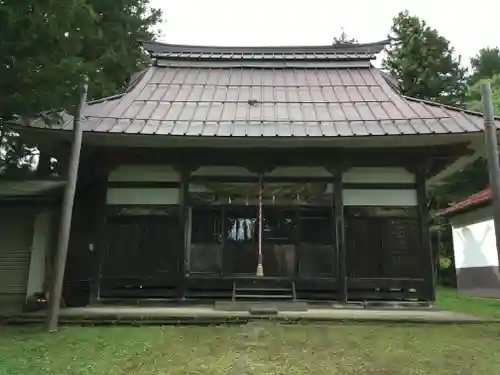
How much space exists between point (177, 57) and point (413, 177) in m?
6.70

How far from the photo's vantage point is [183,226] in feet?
27.6

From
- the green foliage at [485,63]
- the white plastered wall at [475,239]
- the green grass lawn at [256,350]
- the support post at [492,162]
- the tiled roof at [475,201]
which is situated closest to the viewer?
the green grass lawn at [256,350]

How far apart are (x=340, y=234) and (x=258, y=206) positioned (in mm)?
1565

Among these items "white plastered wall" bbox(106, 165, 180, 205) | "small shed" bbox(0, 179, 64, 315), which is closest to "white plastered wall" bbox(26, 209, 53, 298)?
"small shed" bbox(0, 179, 64, 315)

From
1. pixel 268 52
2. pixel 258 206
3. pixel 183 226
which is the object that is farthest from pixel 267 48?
pixel 183 226

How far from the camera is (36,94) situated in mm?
5453

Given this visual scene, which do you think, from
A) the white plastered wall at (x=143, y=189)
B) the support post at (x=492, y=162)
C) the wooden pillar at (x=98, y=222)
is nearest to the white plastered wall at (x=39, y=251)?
the wooden pillar at (x=98, y=222)

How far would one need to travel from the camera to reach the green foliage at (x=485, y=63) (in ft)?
84.1

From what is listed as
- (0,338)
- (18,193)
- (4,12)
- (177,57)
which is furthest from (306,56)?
Result: (0,338)

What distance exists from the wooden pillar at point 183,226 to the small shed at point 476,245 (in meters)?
8.53

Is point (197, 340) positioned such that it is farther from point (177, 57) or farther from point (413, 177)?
point (177, 57)

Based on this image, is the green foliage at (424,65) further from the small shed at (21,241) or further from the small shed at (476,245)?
the small shed at (21,241)

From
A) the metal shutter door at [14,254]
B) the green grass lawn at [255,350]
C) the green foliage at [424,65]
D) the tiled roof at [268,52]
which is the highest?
the green foliage at [424,65]

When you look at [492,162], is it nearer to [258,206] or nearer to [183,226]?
[258,206]
